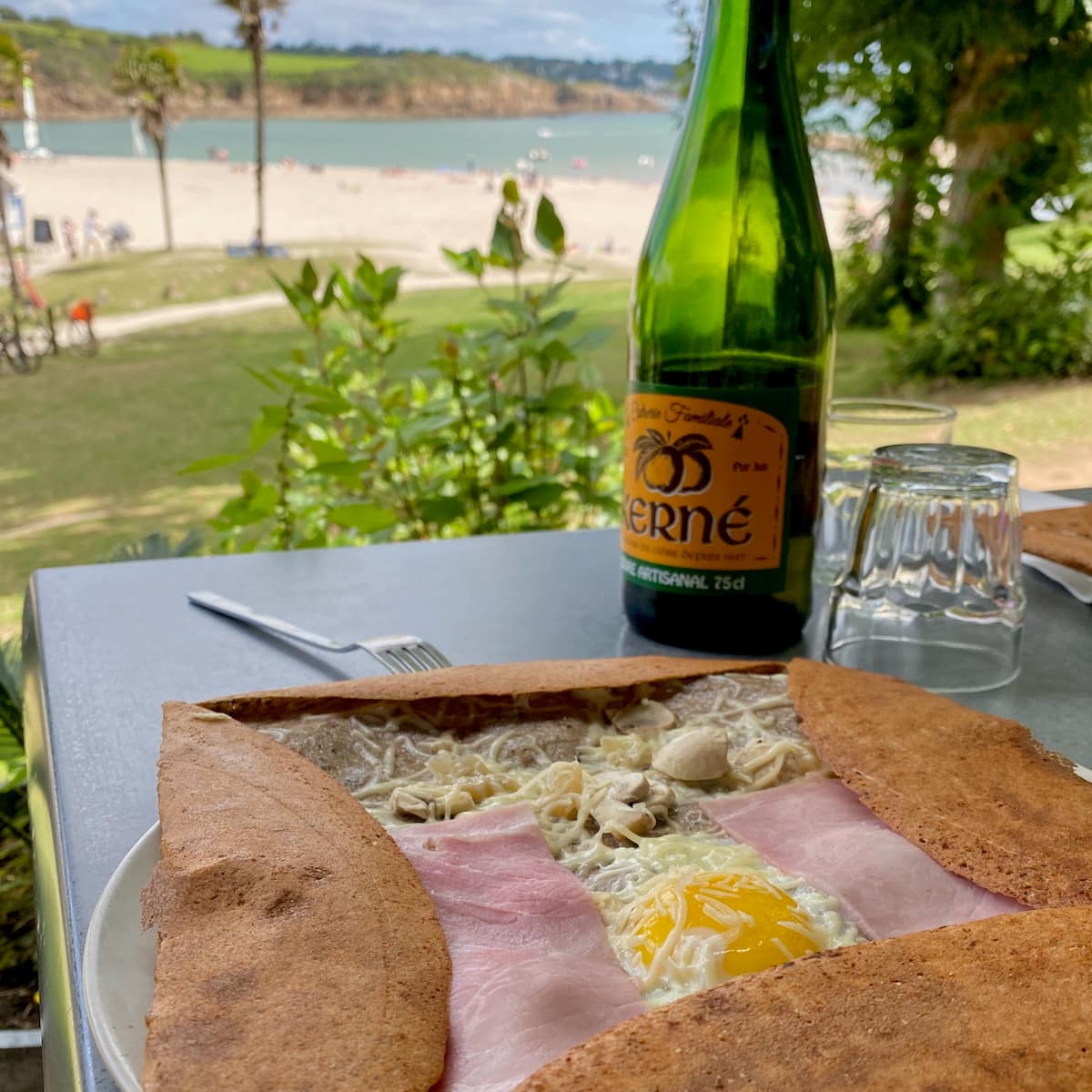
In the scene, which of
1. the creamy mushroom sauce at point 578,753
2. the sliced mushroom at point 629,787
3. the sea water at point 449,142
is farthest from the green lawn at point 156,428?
the sliced mushroom at point 629,787

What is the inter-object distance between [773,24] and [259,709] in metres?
0.78

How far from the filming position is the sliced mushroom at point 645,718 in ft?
2.49

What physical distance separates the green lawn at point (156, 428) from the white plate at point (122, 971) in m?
3.63

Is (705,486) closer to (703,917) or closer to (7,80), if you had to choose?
(703,917)

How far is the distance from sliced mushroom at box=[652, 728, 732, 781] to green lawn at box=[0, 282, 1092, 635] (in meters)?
3.55

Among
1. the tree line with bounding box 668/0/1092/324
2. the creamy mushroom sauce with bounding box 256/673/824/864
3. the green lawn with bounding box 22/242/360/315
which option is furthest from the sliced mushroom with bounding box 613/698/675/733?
the green lawn with bounding box 22/242/360/315

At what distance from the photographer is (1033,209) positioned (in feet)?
17.3

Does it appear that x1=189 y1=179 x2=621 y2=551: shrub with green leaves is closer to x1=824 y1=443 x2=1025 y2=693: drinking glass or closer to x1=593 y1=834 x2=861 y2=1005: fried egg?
x1=824 y1=443 x2=1025 y2=693: drinking glass

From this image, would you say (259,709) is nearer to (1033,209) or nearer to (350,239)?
(1033,209)

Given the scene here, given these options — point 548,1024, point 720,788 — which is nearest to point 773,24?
point 720,788

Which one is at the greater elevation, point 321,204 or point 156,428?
point 321,204

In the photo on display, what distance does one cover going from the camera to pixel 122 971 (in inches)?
18.2

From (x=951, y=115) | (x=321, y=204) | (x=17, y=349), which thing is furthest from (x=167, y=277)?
(x=951, y=115)

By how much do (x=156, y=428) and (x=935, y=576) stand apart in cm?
551
